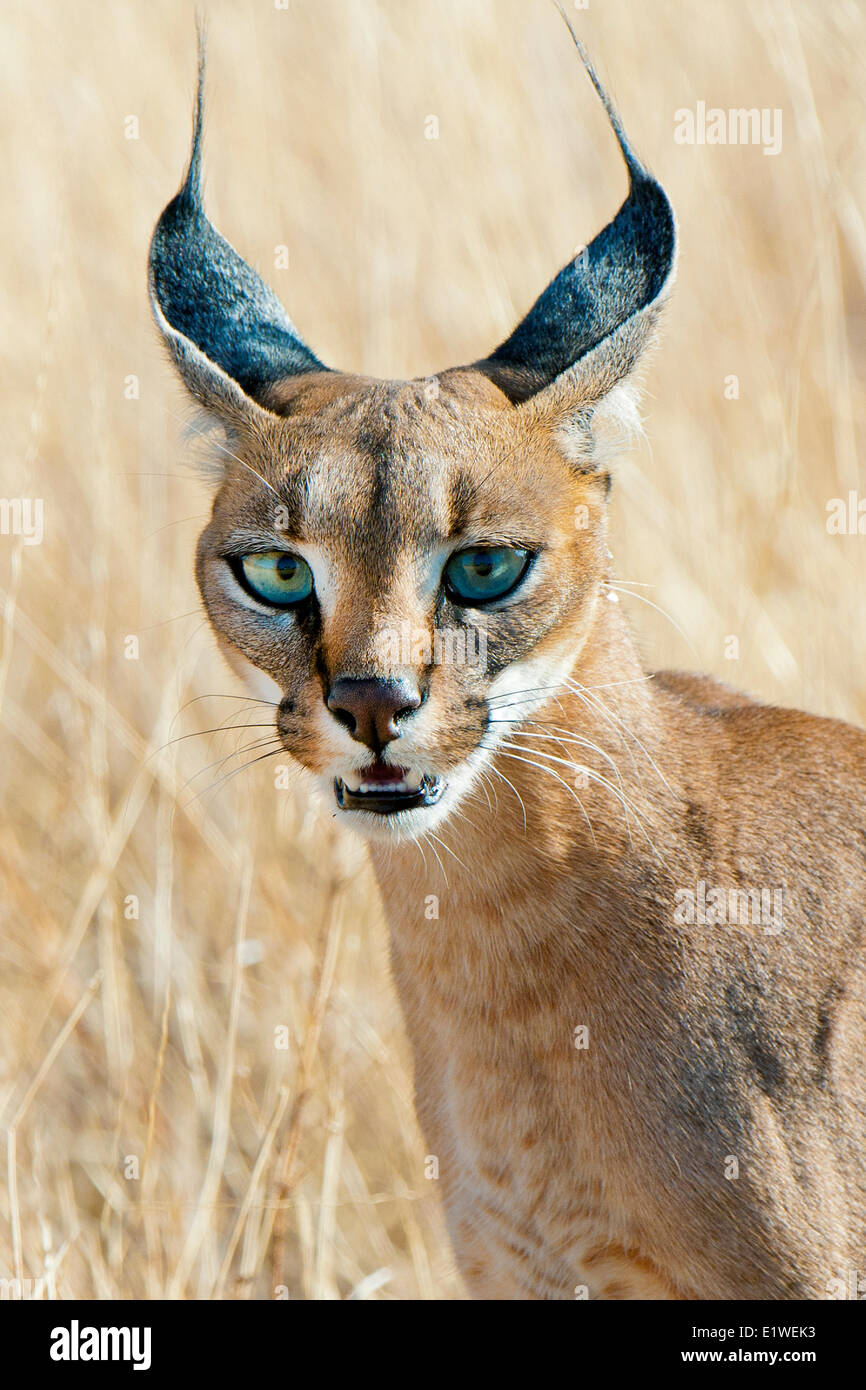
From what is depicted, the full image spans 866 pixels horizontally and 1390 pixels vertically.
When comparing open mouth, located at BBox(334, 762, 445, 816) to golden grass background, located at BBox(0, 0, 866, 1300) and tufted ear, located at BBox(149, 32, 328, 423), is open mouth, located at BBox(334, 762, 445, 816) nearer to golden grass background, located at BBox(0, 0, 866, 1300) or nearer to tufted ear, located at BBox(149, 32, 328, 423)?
tufted ear, located at BBox(149, 32, 328, 423)

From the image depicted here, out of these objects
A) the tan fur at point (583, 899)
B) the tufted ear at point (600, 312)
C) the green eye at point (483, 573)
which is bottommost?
the tan fur at point (583, 899)

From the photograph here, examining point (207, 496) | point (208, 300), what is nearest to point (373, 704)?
point (208, 300)

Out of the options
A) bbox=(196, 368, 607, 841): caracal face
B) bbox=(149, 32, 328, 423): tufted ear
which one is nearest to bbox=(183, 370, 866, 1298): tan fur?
bbox=(196, 368, 607, 841): caracal face

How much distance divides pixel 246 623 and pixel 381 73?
163 inches

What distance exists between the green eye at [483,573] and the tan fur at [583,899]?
4cm

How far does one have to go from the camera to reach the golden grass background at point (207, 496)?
13.5ft

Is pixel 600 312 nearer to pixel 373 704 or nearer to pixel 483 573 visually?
pixel 483 573

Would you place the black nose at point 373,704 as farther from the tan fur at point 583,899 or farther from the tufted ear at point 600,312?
the tufted ear at point 600,312

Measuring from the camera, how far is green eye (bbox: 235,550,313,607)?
8.29 feet

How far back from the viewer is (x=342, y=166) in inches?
241

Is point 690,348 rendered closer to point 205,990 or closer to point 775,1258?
point 205,990

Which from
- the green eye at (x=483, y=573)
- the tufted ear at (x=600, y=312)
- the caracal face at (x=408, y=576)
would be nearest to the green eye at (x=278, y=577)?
the caracal face at (x=408, y=576)

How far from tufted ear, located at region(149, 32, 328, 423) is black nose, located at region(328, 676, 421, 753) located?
718mm
